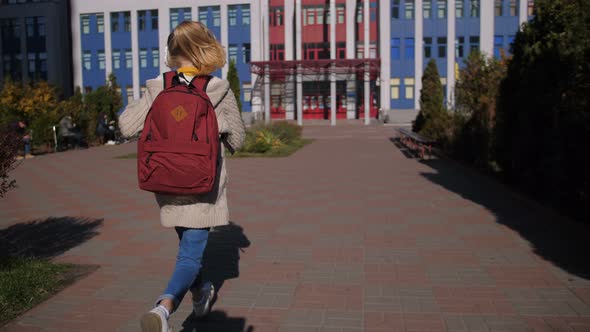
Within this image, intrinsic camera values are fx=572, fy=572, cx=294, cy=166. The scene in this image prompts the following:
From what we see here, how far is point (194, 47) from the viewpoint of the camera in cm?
321

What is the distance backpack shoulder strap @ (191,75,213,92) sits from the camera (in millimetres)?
3127

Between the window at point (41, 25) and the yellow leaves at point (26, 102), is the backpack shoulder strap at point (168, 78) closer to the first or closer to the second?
the yellow leaves at point (26, 102)

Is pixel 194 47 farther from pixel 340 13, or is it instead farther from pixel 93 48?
pixel 93 48

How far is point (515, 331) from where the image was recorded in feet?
11.9

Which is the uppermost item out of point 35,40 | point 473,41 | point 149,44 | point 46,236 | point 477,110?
point 35,40

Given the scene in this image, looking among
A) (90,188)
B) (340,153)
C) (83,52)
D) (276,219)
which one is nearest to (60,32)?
(83,52)

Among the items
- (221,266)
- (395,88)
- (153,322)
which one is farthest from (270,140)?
(395,88)

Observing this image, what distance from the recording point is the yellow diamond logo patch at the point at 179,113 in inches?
115

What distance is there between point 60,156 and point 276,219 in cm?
1412

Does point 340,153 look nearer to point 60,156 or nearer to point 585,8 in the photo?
point 60,156

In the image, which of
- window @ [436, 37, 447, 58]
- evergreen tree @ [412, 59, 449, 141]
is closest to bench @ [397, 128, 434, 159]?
evergreen tree @ [412, 59, 449, 141]

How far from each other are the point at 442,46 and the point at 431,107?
2922 cm

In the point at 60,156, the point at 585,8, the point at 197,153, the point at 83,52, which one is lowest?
the point at 60,156

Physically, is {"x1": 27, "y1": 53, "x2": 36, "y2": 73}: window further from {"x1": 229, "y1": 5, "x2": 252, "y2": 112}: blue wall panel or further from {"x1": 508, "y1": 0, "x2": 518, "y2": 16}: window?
{"x1": 508, "y1": 0, "x2": 518, "y2": 16}: window
